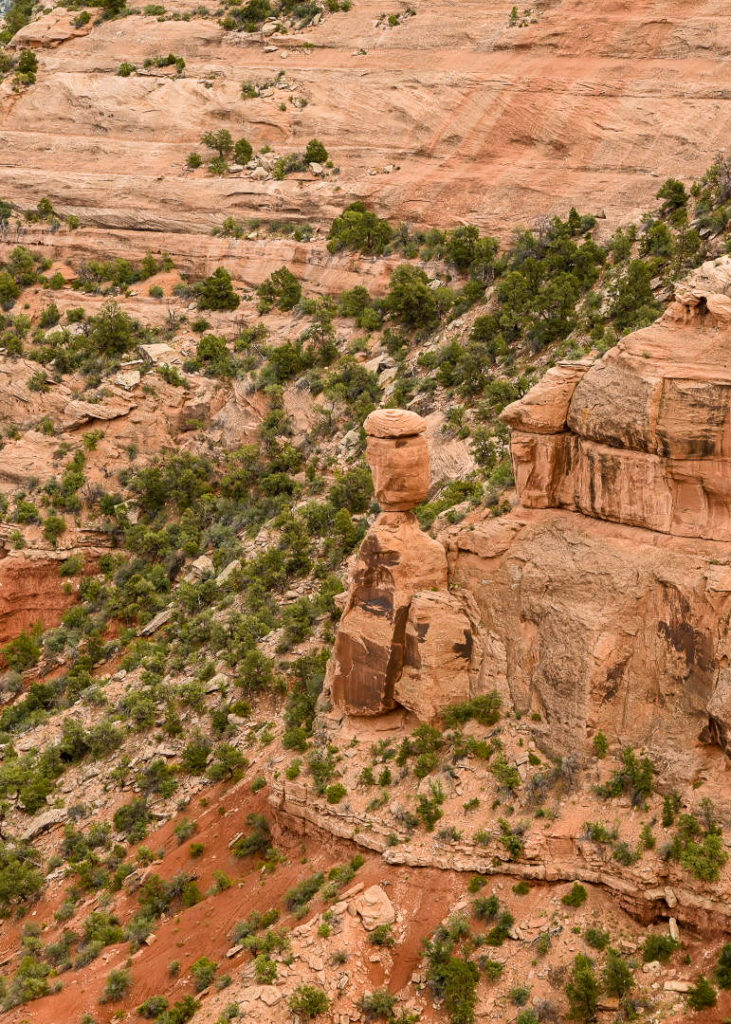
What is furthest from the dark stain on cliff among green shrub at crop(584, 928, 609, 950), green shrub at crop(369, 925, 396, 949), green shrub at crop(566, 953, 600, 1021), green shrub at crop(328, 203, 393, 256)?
green shrub at crop(328, 203, 393, 256)

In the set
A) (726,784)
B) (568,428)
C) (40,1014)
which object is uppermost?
(568,428)

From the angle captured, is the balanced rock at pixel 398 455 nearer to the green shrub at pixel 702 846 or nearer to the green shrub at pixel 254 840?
the green shrub at pixel 254 840

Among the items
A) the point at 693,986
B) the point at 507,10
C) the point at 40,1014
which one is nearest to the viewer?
the point at 693,986

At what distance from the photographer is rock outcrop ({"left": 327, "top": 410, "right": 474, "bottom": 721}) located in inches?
1395

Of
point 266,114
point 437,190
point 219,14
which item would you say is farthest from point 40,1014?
point 219,14

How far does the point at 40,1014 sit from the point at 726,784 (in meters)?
18.9

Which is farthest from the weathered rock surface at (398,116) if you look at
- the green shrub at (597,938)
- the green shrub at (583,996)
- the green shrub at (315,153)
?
the green shrub at (583,996)

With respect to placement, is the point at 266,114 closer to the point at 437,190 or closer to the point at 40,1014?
the point at 437,190

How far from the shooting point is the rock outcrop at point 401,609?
35.4 meters

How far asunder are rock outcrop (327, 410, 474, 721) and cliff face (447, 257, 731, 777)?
41.5 inches

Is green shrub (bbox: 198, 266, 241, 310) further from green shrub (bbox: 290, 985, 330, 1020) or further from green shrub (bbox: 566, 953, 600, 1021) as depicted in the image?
green shrub (bbox: 566, 953, 600, 1021)

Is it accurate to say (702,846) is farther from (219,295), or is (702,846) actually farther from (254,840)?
(219,295)

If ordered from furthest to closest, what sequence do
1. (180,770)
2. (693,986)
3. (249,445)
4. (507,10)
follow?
(507,10) → (249,445) → (180,770) → (693,986)

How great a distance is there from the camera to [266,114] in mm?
82625
